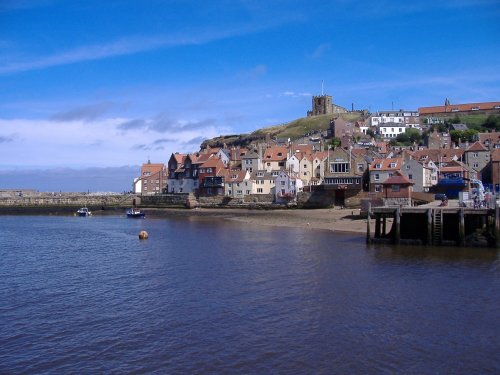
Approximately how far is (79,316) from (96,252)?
2123 centimetres

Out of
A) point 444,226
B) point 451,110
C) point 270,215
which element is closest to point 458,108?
point 451,110

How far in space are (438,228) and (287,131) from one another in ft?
465

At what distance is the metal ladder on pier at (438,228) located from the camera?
40000 mm

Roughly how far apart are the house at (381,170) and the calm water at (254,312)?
38.6 m

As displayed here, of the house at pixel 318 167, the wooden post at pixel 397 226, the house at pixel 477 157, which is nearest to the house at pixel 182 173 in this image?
the house at pixel 318 167

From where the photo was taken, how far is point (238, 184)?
94.7 metres

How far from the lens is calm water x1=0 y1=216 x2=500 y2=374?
16.5m

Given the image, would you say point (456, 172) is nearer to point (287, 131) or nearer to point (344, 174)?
point (344, 174)

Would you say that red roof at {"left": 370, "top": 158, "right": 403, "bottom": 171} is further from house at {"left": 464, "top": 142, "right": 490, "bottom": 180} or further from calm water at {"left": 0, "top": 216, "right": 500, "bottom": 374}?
calm water at {"left": 0, "top": 216, "right": 500, "bottom": 374}

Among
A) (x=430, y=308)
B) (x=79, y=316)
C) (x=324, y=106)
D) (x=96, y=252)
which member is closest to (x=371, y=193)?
(x=96, y=252)

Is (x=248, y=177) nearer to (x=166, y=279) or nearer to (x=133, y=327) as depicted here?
(x=166, y=279)

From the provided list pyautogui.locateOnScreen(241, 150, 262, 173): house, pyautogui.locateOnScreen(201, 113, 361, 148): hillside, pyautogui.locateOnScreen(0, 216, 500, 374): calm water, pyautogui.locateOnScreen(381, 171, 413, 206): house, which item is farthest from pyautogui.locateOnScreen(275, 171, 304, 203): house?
pyautogui.locateOnScreen(201, 113, 361, 148): hillside

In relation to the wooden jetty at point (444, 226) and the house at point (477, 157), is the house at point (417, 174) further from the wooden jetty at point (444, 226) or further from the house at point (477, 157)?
the wooden jetty at point (444, 226)

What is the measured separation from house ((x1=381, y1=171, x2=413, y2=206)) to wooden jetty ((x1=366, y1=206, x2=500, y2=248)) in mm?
16858
